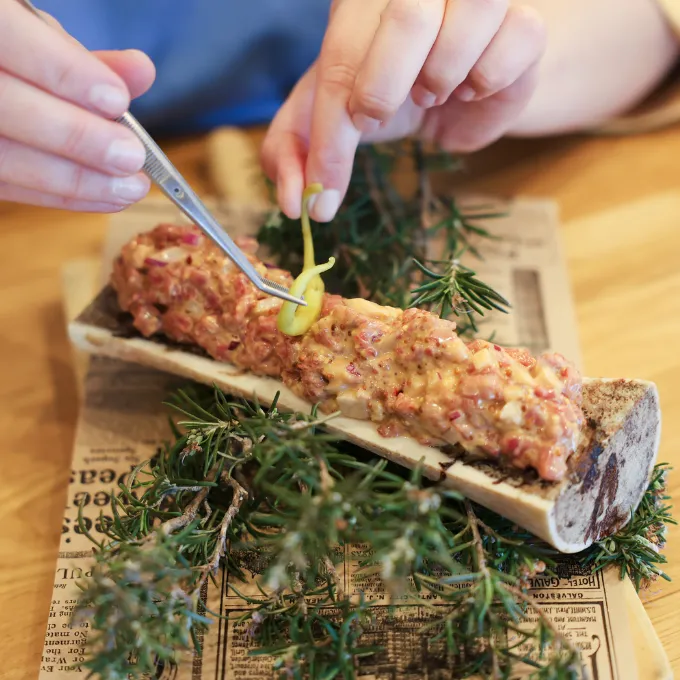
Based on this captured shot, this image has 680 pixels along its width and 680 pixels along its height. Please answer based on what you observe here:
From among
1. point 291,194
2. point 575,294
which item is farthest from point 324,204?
point 575,294

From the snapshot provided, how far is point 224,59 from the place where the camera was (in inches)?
75.2

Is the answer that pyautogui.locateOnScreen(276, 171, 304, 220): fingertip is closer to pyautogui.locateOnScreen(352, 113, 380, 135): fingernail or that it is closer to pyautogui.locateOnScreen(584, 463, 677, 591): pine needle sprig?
pyautogui.locateOnScreen(352, 113, 380, 135): fingernail

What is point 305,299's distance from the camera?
42.2 inches

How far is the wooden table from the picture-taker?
121cm

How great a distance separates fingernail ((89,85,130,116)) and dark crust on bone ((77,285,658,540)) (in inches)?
23.7

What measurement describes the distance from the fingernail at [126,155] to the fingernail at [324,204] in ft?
0.99

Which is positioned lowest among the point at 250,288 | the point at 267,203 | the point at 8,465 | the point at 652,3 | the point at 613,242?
the point at 8,465

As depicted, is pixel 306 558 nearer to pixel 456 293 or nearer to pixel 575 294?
pixel 456 293

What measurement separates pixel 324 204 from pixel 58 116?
16.4 inches

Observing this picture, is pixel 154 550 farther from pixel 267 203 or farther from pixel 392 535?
pixel 267 203

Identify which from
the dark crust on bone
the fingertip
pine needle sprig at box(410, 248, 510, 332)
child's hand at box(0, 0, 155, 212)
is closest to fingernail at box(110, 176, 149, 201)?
child's hand at box(0, 0, 155, 212)

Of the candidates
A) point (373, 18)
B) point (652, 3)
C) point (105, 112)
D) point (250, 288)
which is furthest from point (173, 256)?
point (652, 3)

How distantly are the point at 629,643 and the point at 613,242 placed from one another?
0.94 m

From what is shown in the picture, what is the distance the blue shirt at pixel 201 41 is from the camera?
1.83 m
